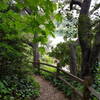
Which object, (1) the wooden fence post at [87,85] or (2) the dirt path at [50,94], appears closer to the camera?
(1) the wooden fence post at [87,85]

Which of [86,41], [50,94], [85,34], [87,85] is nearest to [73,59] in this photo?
[86,41]

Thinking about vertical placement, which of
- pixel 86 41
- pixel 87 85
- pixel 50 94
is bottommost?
pixel 50 94

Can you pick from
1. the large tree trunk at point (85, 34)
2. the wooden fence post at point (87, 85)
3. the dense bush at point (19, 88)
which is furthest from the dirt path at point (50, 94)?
the wooden fence post at point (87, 85)

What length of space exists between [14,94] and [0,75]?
811 mm

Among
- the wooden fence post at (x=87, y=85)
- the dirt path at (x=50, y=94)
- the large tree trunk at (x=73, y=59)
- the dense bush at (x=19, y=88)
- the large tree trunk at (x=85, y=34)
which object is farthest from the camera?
the large tree trunk at (x=73, y=59)

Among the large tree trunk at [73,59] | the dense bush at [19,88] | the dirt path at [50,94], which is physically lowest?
the dirt path at [50,94]

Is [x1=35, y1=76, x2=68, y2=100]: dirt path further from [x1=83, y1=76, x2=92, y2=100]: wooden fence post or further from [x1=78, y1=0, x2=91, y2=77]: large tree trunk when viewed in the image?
[x1=83, y1=76, x2=92, y2=100]: wooden fence post

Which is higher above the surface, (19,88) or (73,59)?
(73,59)

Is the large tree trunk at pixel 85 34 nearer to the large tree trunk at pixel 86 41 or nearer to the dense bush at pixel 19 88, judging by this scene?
the large tree trunk at pixel 86 41

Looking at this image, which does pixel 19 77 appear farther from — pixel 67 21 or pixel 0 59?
pixel 67 21

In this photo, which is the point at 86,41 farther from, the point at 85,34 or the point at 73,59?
the point at 73,59

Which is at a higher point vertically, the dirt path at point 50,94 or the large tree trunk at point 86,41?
the large tree trunk at point 86,41

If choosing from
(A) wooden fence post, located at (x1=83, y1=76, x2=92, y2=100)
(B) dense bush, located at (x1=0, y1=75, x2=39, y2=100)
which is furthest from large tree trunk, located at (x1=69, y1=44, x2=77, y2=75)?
(A) wooden fence post, located at (x1=83, y1=76, x2=92, y2=100)

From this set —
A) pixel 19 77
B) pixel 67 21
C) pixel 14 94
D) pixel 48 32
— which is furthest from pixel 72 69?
pixel 48 32
